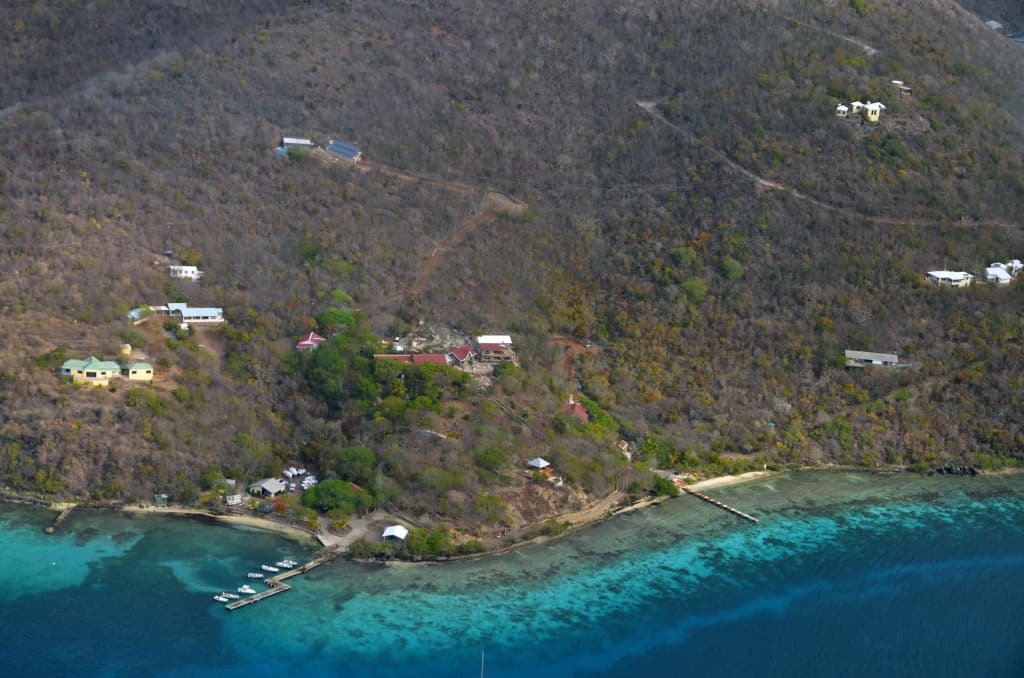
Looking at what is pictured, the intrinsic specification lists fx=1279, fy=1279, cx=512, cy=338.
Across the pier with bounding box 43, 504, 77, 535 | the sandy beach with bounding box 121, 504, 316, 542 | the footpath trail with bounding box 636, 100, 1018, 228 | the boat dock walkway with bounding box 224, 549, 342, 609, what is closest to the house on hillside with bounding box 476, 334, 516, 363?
the sandy beach with bounding box 121, 504, 316, 542

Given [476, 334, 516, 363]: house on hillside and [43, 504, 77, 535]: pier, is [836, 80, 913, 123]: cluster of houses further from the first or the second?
[43, 504, 77, 535]: pier

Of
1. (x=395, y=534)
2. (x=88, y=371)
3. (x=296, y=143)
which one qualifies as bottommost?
(x=395, y=534)

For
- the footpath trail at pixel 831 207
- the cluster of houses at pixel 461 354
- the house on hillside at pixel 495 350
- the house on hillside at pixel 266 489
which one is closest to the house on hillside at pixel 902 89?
the footpath trail at pixel 831 207

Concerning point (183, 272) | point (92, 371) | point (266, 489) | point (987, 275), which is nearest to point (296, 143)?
point (183, 272)

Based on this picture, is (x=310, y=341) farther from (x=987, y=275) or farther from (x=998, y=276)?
(x=998, y=276)

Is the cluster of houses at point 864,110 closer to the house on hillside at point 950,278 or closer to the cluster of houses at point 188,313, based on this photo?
the house on hillside at point 950,278

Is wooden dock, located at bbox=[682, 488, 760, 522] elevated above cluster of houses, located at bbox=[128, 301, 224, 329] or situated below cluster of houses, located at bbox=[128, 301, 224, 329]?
below
